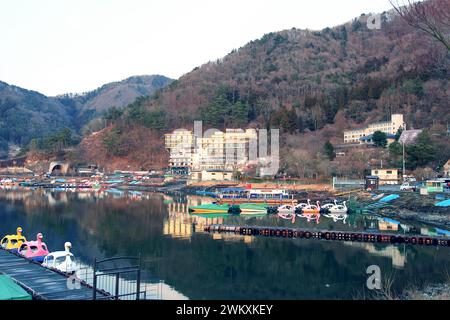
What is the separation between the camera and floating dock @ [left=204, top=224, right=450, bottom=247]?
15000 mm

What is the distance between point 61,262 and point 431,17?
10.8 meters

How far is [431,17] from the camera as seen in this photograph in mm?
5410

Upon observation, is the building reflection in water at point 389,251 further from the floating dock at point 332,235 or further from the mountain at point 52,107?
the mountain at point 52,107

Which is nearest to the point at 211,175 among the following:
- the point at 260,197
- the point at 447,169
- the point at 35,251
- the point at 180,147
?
the point at 180,147

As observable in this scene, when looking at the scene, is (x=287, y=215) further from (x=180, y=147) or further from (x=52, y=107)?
(x=52, y=107)

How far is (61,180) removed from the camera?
52812 millimetres

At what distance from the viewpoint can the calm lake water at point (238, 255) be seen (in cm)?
1058

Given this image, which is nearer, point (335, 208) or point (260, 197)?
point (335, 208)

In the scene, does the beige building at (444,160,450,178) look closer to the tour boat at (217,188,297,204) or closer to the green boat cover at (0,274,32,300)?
the tour boat at (217,188,297,204)

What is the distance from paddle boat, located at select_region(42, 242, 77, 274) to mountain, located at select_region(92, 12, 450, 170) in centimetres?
2325

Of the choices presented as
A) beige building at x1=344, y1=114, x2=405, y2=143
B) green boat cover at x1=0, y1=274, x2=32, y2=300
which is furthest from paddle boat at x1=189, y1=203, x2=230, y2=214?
beige building at x1=344, y1=114, x2=405, y2=143

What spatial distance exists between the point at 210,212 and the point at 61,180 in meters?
35.2
